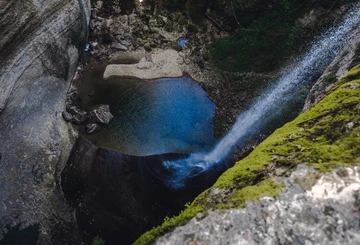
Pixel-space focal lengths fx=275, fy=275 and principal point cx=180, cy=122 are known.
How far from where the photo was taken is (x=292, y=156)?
520 centimetres

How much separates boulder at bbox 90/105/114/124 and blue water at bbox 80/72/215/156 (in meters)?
0.33

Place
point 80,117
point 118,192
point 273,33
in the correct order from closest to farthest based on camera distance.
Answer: point 118,192, point 80,117, point 273,33

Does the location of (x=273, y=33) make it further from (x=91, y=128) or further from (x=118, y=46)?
(x=91, y=128)

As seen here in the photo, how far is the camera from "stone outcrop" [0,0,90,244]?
10352mm

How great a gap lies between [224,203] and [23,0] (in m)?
10.5

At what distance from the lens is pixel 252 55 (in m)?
16.9

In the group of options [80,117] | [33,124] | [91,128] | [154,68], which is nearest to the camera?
[33,124]

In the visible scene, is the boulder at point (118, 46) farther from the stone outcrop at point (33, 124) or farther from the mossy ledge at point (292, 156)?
the mossy ledge at point (292, 156)

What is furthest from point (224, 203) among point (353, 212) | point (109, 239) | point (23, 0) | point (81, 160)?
point (23, 0)

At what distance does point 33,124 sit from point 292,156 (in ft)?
36.7

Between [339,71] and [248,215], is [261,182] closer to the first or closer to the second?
[248,215]

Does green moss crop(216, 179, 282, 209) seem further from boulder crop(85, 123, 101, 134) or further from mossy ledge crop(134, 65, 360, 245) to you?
boulder crop(85, 123, 101, 134)

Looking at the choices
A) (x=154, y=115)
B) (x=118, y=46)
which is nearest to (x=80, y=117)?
(x=154, y=115)

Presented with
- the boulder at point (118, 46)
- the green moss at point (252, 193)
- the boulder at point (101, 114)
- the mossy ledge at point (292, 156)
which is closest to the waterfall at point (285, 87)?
the boulder at point (101, 114)
